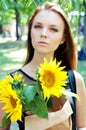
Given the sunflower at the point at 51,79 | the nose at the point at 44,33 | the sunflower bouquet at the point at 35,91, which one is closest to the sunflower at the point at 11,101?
the sunflower bouquet at the point at 35,91

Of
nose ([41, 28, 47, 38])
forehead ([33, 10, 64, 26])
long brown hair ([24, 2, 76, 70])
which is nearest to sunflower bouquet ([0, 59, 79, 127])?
nose ([41, 28, 47, 38])

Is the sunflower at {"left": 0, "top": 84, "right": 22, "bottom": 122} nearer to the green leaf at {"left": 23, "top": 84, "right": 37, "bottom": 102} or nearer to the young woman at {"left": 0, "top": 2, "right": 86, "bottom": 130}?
the green leaf at {"left": 23, "top": 84, "right": 37, "bottom": 102}

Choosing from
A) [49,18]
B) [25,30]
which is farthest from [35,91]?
[25,30]

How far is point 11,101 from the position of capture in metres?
1.51

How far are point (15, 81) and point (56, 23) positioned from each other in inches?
20.4

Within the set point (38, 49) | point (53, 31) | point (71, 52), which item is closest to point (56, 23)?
point (53, 31)

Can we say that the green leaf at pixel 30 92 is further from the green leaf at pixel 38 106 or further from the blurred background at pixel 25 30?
the blurred background at pixel 25 30

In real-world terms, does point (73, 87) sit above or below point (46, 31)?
below

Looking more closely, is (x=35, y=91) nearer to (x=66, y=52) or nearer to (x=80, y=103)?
(x=80, y=103)

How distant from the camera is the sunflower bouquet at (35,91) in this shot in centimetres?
146

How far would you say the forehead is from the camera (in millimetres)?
1938

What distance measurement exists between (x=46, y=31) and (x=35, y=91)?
0.44 meters

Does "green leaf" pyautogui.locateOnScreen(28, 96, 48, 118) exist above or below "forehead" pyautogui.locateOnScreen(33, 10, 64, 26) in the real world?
below

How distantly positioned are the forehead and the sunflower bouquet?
442mm
